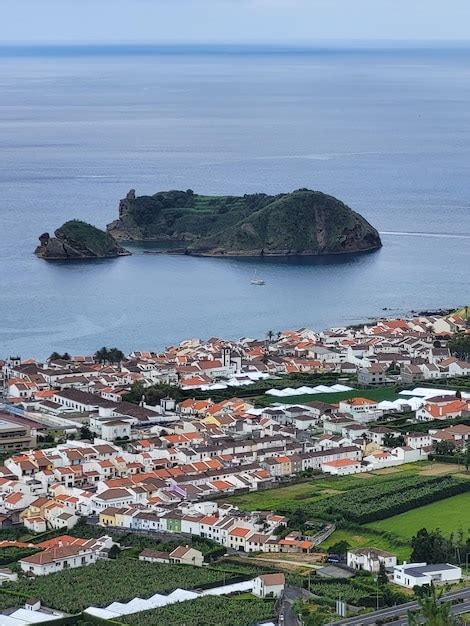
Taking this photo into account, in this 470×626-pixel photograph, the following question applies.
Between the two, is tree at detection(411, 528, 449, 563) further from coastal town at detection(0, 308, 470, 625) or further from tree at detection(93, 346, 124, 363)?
tree at detection(93, 346, 124, 363)

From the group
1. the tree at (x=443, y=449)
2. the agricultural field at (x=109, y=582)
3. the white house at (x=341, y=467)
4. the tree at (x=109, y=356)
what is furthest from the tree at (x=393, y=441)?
the tree at (x=109, y=356)

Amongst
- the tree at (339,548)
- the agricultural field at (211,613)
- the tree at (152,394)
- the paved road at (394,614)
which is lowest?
the paved road at (394,614)

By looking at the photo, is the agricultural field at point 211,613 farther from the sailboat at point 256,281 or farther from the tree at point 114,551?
the sailboat at point 256,281

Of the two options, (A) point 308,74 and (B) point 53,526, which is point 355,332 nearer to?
(B) point 53,526

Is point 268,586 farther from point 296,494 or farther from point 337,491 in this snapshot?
point 337,491

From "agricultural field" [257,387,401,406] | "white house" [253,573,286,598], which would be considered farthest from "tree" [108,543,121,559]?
"agricultural field" [257,387,401,406]

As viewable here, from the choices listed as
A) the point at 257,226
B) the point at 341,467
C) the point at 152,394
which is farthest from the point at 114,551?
the point at 257,226

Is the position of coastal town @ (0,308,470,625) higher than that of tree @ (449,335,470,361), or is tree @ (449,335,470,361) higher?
tree @ (449,335,470,361)
